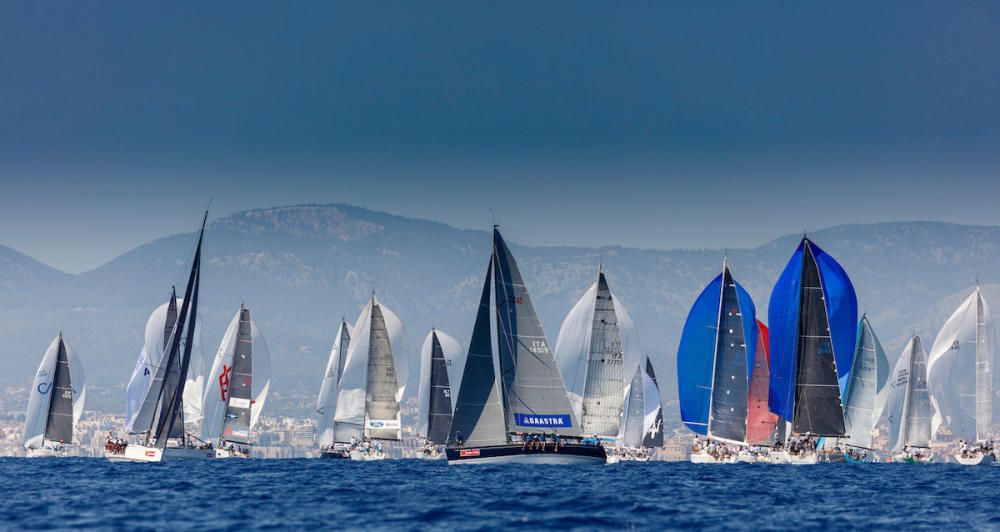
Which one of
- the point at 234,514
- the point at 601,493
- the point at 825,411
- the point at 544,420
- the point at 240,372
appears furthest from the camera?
the point at 240,372

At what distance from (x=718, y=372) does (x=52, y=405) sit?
165 feet

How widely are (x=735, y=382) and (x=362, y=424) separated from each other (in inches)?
1272

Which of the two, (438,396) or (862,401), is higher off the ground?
(862,401)

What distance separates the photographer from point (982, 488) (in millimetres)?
62875

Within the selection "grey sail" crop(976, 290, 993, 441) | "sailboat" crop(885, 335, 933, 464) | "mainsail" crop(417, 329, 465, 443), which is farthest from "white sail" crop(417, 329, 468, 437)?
"grey sail" crop(976, 290, 993, 441)

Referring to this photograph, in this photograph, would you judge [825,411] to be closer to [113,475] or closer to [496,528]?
[113,475]

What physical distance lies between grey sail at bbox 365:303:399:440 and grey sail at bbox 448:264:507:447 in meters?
35.9

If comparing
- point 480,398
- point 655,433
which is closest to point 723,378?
point 655,433

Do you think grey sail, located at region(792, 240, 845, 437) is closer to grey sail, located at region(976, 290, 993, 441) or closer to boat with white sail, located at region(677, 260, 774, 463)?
boat with white sail, located at region(677, 260, 774, 463)

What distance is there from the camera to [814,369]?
3322 inches

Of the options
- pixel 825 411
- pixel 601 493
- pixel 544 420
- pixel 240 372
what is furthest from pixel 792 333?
pixel 240 372

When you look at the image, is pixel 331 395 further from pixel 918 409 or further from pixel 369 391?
pixel 918 409

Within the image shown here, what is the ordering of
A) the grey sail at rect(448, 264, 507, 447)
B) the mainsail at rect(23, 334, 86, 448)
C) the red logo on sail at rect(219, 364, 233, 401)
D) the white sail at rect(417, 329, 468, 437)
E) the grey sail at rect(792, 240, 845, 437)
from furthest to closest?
the white sail at rect(417, 329, 468, 437)
the red logo on sail at rect(219, 364, 233, 401)
the mainsail at rect(23, 334, 86, 448)
the grey sail at rect(792, 240, 845, 437)
the grey sail at rect(448, 264, 507, 447)

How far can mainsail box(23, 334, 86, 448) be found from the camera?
346ft
